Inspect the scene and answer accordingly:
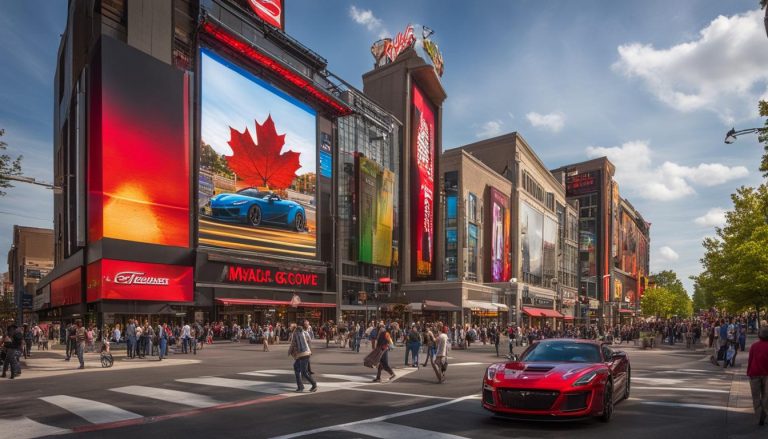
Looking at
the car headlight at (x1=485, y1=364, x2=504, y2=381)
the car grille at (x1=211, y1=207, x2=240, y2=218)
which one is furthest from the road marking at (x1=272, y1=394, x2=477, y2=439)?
the car grille at (x1=211, y1=207, x2=240, y2=218)

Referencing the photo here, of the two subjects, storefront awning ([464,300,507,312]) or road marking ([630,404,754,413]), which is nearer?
road marking ([630,404,754,413])

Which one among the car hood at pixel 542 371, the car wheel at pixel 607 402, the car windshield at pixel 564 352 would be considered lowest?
the car wheel at pixel 607 402

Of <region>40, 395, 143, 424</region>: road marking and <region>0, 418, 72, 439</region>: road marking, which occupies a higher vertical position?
<region>0, 418, 72, 439</region>: road marking

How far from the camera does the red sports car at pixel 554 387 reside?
28.1ft

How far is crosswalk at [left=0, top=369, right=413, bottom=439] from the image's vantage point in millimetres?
9480

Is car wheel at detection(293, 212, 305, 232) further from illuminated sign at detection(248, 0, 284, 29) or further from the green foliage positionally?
the green foliage

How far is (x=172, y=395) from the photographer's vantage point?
12789 mm

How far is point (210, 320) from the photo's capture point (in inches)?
1695

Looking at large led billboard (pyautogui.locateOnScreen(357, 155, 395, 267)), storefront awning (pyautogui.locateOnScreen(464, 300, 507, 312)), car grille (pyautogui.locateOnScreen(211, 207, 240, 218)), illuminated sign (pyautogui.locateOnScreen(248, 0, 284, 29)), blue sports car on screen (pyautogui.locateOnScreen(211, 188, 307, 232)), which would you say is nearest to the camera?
car grille (pyautogui.locateOnScreen(211, 207, 240, 218))

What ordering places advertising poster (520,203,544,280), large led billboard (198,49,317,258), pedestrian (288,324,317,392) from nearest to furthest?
pedestrian (288,324,317,392)
large led billboard (198,49,317,258)
advertising poster (520,203,544,280)

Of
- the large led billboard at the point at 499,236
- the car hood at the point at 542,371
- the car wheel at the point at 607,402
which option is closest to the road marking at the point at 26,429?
the car hood at the point at 542,371

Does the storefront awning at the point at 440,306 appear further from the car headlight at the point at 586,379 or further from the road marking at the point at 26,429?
the road marking at the point at 26,429

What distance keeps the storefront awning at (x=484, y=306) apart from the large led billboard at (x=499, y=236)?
13.2 feet

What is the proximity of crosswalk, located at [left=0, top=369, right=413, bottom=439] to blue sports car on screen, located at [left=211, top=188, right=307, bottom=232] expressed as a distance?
28183 millimetres
